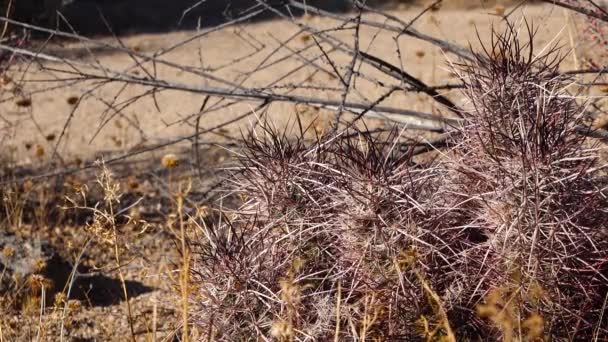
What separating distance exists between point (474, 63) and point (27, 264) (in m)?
2.33

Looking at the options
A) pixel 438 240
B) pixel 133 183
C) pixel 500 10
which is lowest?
pixel 133 183

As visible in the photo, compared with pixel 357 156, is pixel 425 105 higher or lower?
lower

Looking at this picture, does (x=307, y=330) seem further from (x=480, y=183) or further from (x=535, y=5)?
(x=535, y=5)

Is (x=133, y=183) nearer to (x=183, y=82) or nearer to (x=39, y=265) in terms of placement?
(x=183, y=82)

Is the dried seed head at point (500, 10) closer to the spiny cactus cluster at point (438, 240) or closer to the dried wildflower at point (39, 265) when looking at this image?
the spiny cactus cluster at point (438, 240)

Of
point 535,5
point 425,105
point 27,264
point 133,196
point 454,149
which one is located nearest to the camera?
point 454,149

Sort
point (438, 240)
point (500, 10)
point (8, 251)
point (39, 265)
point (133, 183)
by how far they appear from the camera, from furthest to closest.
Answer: point (133, 183), point (500, 10), point (8, 251), point (39, 265), point (438, 240)

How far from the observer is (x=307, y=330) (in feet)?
7.82

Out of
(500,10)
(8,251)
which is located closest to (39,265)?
(8,251)

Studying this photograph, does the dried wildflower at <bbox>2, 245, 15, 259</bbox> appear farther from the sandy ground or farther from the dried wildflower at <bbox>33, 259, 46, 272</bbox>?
the sandy ground

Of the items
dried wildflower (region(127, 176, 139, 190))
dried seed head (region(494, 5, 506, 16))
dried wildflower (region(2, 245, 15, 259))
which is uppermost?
dried seed head (region(494, 5, 506, 16))

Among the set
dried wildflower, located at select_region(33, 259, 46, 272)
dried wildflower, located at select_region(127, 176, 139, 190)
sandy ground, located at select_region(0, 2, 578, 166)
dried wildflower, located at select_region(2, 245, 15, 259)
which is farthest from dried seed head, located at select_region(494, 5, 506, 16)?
dried wildflower, located at select_region(127, 176, 139, 190)

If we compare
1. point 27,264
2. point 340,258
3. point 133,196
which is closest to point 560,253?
point 340,258

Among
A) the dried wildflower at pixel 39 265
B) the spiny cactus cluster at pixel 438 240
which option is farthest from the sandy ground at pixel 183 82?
the spiny cactus cluster at pixel 438 240
